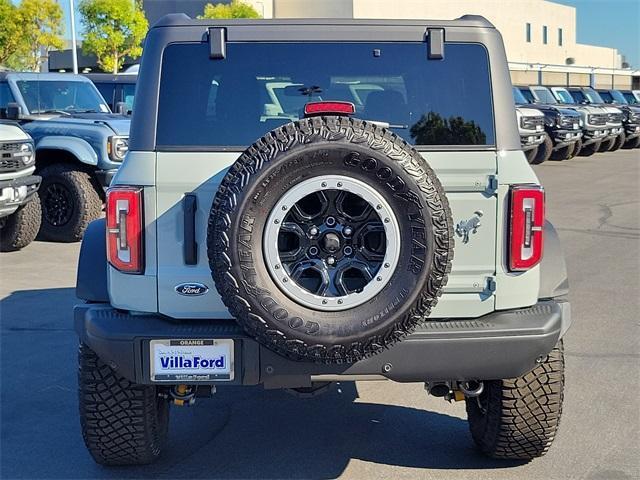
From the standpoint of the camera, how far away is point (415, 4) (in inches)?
2391

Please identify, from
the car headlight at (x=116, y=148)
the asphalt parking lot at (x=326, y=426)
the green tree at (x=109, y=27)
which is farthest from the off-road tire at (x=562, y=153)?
the green tree at (x=109, y=27)

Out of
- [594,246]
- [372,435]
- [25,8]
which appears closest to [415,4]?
[25,8]

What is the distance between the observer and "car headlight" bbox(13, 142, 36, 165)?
Result: 9.36 metres

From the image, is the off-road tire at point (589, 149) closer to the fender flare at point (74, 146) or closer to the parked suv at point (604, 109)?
the parked suv at point (604, 109)

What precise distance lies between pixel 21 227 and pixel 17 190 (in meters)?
0.73

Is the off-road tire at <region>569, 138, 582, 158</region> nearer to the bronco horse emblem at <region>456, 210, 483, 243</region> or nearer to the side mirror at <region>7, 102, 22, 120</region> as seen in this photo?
the side mirror at <region>7, 102, 22, 120</region>

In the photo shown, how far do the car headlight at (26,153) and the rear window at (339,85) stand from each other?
599cm

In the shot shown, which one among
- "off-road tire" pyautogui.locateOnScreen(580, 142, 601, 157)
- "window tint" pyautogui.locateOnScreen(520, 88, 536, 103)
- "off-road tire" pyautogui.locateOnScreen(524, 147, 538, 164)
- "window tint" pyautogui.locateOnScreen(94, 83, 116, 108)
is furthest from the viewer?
"off-road tire" pyautogui.locateOnScreen(580, 142, 601, 157)

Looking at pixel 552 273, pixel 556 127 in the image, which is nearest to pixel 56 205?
pixel 552 273

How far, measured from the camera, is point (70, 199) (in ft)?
35.1

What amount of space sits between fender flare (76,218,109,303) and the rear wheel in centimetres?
2191

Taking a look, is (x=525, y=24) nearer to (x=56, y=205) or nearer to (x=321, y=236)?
(x=56, y=205)

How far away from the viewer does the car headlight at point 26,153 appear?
936 cm

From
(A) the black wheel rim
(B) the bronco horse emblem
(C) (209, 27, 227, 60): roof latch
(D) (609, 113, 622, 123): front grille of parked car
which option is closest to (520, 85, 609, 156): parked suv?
(D) (609, 113, 622, 123): front grille of parked car
